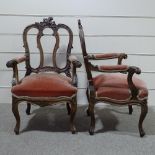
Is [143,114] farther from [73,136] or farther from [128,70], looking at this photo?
[73,136]

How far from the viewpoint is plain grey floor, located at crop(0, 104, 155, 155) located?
2.18 meters

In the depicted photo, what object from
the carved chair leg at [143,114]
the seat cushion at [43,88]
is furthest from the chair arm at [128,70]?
the seat cushion at [43,88]

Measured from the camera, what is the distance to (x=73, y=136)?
94.8 inches

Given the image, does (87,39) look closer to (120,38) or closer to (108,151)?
(120,38)

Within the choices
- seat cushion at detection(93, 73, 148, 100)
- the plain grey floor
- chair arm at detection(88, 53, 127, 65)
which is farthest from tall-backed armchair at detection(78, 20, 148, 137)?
chair arm at detection(88, 53, 127, 65)

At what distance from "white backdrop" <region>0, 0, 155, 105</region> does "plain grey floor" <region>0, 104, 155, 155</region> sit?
0.54 m

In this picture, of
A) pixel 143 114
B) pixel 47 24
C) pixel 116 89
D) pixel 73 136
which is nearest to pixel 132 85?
pixel 116 89

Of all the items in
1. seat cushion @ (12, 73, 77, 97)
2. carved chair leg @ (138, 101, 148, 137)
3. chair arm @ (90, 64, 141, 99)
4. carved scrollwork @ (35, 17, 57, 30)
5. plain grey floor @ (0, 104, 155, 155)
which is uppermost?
carved scrollwork @ (35, 17, 57, 30)

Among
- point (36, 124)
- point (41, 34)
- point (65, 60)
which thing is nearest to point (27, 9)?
point (41, 34)

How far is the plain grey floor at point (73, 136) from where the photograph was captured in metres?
2.18

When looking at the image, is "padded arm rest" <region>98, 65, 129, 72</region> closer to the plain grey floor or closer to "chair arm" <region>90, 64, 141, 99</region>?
"chair arm" <region>90, 64, 141, 99</region>

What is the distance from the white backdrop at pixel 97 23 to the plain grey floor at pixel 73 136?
0.54 meters

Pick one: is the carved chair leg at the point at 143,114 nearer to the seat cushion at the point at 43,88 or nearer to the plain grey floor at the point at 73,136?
the plain grey floor at the point at 73,136

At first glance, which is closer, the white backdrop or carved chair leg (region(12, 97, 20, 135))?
carved chair leg (region(12, 97, 20, 135))
